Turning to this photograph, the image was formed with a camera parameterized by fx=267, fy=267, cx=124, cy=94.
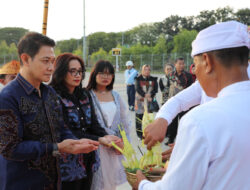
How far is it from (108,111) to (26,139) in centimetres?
171

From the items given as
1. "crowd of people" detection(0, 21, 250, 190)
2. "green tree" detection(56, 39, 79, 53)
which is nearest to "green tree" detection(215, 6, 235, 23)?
"green tree" detection(56, 39, 79, 53)

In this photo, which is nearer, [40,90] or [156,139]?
[156,139]

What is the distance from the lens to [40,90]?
2143 millimetres

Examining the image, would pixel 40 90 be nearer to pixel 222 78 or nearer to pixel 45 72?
pixel 45 72

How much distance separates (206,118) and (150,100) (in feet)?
20.6

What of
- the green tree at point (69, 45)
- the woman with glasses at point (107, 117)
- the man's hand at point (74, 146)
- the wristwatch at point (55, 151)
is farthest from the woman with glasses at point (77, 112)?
the green tree at point (69, 45)

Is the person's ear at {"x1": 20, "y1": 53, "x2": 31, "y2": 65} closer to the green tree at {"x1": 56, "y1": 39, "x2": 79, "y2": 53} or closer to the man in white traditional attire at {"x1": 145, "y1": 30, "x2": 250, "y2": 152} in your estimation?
the man in white traditional attire at {"x1": 145, "y1": 30, "x2": 250, "y2": 152}

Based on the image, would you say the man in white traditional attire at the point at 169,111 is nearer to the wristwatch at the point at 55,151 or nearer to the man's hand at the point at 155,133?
the man's hand at the point at 155,133

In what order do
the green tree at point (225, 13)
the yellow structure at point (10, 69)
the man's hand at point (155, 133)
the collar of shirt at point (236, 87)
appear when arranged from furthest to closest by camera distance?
the green tree at point (225, 13), the yellow structure at point (10, 69), the man's hand at point (155, 133), the collar of shirt at point (236, 87)

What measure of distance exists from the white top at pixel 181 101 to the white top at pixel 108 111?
1584 mm

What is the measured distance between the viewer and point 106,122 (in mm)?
3488

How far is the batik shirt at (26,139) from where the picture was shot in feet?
5.83

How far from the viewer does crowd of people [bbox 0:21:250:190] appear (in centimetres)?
97

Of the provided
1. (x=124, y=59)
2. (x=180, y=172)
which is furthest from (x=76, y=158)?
(x=124, y=59)
